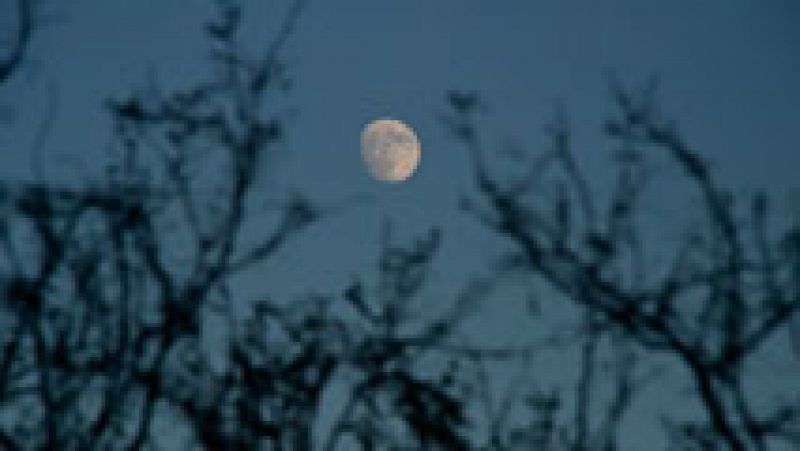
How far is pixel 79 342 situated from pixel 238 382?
1828 mm

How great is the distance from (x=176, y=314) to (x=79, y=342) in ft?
3.40

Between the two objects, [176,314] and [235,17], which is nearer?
[176,314]

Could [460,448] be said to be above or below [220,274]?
below

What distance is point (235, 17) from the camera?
14.5m

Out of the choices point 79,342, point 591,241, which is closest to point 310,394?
point 79,342

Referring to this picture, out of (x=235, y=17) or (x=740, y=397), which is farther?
(x=235, y=17)

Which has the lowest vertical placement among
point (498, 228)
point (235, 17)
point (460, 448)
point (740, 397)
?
point (460, 448)

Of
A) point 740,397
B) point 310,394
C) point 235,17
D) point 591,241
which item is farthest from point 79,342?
point 740,397

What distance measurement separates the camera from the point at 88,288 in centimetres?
1359

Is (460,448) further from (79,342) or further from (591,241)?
(79,342)

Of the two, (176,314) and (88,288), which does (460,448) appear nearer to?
(176,314)

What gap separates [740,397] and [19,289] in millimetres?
7522

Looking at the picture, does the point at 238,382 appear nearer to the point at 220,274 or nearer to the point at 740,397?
the point at 220,274

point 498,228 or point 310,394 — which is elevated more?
point 498,228
